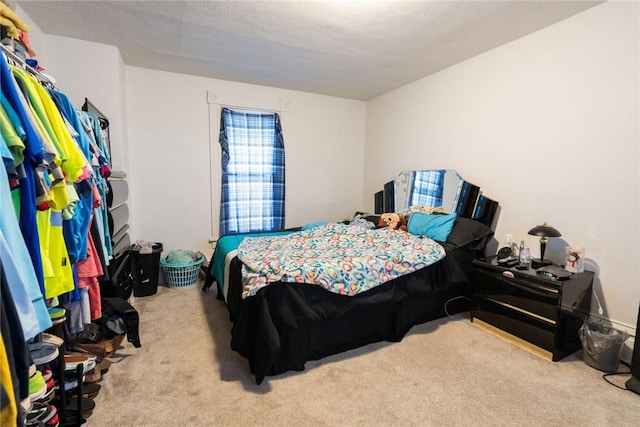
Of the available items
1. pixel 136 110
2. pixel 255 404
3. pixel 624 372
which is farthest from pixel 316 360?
pixel 136 110

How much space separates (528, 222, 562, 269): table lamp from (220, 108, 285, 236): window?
9.88 ft

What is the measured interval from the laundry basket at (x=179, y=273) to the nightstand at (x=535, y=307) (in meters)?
3.03

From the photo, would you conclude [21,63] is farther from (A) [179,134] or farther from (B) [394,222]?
(B) [394,222]

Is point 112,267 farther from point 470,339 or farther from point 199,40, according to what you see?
point 470,339

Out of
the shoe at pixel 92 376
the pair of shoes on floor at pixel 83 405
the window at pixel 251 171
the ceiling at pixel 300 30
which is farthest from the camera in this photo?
the window at pixel 251 171

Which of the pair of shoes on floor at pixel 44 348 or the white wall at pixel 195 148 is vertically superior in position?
the white wall at pixel 195 148

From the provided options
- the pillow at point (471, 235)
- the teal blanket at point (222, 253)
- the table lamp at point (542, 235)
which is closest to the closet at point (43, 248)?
the teal blanket at point (222, 253)

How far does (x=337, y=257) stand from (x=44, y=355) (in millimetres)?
1688

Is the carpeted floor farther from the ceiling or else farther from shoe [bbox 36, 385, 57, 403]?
the ceiling

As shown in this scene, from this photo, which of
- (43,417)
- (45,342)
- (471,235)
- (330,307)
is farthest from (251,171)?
(43,417)

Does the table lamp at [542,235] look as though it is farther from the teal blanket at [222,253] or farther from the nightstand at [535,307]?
the teal blanket at [222,253]

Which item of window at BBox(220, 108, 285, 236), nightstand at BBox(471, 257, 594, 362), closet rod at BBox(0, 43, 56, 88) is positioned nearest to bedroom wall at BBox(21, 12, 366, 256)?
window at BBox(220, 108, 285, 236)

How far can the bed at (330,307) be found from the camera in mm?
1873

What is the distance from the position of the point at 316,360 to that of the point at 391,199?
2.56 metres
